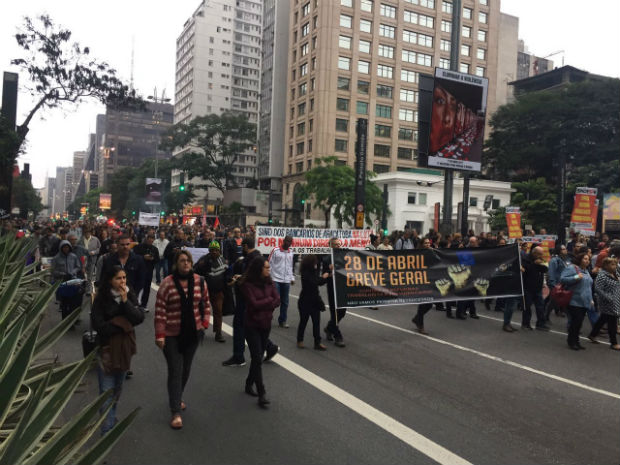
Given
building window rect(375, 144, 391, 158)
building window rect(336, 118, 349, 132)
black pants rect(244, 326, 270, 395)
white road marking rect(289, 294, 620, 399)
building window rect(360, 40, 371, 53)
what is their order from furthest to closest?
→ building window rect(375, 144, 391, 158)
building window rect(360, 40, 371, 53)
building window rect(336, 118, 349, 132)
white road marking rect(289, 294, 620, 399)
black pants rect(244, 326, 270, 395)

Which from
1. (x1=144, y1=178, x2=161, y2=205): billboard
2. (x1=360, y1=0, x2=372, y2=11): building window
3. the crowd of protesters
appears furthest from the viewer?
(x1=360, y1=0, x2=372, y2=11): building window

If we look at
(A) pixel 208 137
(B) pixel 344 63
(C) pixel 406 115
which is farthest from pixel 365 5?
(A) pixel 208 137

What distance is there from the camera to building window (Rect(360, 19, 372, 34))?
65.7 meters

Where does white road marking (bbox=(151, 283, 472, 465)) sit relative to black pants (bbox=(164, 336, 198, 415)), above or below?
below

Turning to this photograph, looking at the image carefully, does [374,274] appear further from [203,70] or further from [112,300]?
[203,70]

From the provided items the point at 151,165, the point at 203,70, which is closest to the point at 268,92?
the point at 151,165

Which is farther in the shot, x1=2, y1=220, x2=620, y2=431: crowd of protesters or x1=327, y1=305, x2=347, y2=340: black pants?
x1=327, y1=305, x2=347, y2=340: black pants

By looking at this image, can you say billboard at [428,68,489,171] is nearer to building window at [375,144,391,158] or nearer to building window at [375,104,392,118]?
building window at [375,144,391,158]

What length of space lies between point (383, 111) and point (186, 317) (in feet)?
217

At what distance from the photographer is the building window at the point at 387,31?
66.9 metres

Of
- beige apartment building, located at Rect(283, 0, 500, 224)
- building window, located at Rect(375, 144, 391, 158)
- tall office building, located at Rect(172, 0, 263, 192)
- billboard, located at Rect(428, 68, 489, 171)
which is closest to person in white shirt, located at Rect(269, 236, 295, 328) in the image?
billboard, located at Rect(428, 68, 489, 171)

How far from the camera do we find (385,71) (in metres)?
67.7

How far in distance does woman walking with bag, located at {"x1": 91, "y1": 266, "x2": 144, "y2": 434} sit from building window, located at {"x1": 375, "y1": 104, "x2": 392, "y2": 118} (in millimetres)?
65706

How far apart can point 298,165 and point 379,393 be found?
209 feet
